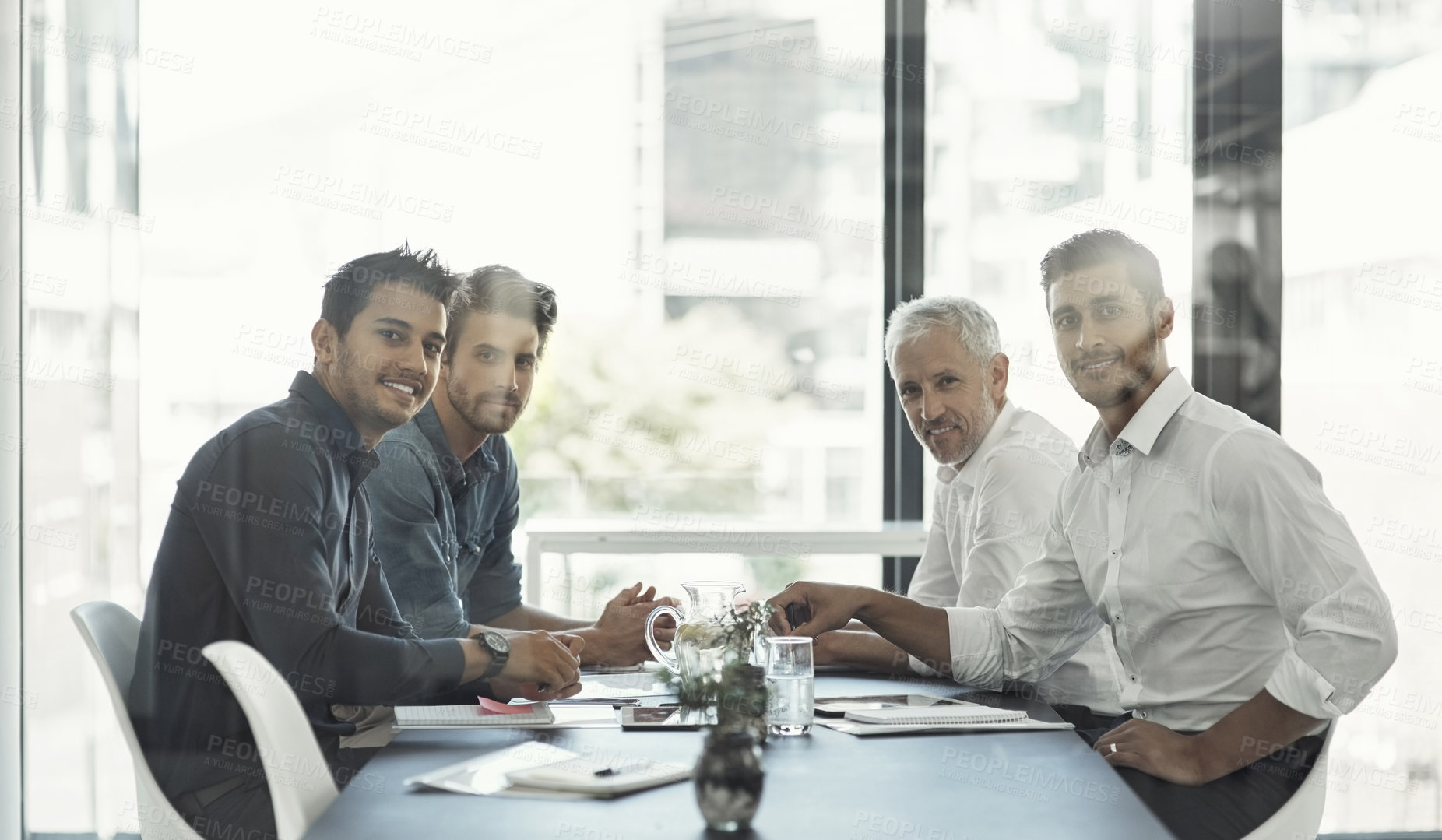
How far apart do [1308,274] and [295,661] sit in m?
2.66

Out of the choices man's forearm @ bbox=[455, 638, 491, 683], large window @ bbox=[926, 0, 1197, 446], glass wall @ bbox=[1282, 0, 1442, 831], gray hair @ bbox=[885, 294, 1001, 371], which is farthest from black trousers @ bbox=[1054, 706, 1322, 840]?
large window @ bbox=[926, 0, 1197, 446]

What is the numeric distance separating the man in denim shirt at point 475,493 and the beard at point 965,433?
74 cm

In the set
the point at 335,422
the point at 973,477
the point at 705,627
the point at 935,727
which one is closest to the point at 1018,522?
the point at 973,477

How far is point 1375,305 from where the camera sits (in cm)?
311

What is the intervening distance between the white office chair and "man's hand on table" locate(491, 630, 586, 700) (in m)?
1.00

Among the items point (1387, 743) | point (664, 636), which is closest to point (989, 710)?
point (664, 636)

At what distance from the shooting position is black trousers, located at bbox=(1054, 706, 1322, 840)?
1.64m

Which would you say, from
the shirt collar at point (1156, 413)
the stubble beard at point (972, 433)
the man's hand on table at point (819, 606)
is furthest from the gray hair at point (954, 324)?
the man's hand on table at point (819, 606)

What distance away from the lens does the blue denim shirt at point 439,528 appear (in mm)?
2408

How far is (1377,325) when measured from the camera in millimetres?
3104

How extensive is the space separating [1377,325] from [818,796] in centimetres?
244

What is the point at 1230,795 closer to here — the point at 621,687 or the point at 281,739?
the point at 621,687

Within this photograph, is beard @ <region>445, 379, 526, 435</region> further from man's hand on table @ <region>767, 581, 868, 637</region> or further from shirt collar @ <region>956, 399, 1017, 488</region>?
shirt collar @ <region>956, 399, 1017, 488</region>

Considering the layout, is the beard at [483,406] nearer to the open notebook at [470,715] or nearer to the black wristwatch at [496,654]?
the black wristwatch at [496,654]
